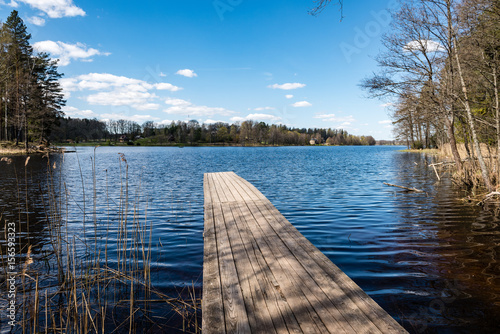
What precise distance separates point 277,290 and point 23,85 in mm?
41789

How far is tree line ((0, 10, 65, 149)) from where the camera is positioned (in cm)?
3141

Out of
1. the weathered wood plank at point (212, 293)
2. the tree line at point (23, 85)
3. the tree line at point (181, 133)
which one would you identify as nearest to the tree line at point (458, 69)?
the weathered wood plank at point (212, 293)

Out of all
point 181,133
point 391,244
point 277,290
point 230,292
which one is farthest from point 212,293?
point 181,133

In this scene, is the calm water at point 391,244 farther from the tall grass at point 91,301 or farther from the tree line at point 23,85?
the tree line at point 23,85

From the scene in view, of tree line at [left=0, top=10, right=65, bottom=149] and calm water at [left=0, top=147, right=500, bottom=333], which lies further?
tree line at [left=0, top=10, right=65, bottom=149]

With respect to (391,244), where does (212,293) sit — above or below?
above

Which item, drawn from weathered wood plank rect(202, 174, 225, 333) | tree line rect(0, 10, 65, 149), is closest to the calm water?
weathered wood plank rect(202, 174, 225, 333)

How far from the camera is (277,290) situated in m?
2.82

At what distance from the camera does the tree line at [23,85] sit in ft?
103

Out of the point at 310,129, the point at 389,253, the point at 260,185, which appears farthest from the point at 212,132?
the point at 389,253

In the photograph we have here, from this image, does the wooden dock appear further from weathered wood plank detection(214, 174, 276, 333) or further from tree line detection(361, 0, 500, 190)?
tree line detection(361, 0, 500, 190)

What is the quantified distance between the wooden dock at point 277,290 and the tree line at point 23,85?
3567cm

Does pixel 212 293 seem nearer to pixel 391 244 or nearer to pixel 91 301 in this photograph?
pixel 91 301

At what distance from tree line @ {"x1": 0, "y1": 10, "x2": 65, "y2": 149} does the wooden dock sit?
1404 inches
